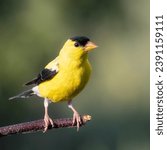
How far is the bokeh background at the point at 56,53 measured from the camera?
806cm

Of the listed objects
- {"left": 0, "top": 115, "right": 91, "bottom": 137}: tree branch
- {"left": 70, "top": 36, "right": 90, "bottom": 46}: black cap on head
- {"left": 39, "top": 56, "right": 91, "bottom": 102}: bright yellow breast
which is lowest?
{"left": 0, "top": 115, "right": 91, "bottom": 137}: tree branch

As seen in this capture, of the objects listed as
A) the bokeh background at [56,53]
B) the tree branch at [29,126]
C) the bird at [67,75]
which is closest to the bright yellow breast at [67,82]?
the bird at [67,75]

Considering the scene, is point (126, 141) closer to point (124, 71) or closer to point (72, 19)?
point (72, 19)

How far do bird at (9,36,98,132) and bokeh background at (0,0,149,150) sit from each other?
3998mm

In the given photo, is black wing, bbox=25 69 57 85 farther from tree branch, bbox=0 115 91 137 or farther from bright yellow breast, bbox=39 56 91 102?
tree branch, bbox=0 115 91 137

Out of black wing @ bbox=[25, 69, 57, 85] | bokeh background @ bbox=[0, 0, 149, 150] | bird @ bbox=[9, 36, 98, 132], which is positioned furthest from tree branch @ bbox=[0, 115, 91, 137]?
bokeh background @ bbox=[0, 0, 149, 150]

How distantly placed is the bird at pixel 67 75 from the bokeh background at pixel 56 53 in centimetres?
400

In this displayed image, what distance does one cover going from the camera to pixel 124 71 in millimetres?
13758

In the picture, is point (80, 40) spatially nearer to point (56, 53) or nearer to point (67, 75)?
point (67, 75)

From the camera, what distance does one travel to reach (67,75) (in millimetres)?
2725

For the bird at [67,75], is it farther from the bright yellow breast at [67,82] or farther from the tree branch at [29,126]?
the tree branch at [29,126]

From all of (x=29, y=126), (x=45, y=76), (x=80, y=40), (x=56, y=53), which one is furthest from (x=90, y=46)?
(x=56, y=53)

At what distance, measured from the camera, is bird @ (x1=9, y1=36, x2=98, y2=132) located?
262 cm

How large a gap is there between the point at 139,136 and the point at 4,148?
179 cm
